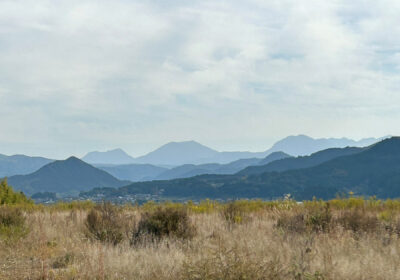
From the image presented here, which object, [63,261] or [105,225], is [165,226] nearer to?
[105,225]

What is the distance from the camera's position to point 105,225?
12453 millimetres

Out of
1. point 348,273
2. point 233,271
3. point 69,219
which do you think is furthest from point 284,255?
point 69,219

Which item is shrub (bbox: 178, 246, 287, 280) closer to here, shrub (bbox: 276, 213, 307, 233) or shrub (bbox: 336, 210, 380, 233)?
shrub (bbox: 276, 213, 307, 233)

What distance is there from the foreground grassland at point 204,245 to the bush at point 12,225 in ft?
0.10

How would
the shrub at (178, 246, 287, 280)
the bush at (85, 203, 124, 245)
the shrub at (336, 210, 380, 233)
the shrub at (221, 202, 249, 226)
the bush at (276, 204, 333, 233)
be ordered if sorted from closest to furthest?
the shrub at (178, 246, 287, 280) < the bush at (85, 203, 124, 245) < the bush at (276, 204, 333, 233) < the shrub at (336, 210, 380, 233) < the shrub at (221, 202, 249, 226)

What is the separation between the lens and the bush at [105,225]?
11734 mm

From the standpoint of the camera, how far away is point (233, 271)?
7074mm

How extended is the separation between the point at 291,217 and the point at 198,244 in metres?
4.61

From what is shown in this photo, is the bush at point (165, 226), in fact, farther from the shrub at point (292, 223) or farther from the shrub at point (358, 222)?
the shrub at point (358, 222)

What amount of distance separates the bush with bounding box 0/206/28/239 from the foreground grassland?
0.03 metres

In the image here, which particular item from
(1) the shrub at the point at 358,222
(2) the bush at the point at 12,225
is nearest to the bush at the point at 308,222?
(1) the shrub at the point at 358,222

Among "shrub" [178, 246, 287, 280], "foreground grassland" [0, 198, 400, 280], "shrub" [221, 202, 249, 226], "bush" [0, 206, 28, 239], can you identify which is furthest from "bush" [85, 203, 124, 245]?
"shrub" [178, 246, 287, 280]

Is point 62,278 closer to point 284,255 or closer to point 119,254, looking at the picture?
point 119,254

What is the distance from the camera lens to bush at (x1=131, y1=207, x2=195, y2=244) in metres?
12.0
